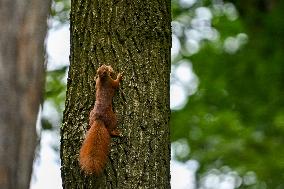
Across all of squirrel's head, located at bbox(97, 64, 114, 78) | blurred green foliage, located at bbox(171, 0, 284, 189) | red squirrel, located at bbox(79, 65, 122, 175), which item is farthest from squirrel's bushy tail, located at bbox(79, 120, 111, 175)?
blurred green foliage, located at bbox(171, 0, 284, 189)

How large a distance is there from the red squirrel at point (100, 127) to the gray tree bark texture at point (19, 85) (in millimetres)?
2337

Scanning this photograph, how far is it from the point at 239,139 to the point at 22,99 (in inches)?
265

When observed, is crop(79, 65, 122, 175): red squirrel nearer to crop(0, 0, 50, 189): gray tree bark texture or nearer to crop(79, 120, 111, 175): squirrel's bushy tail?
crop(79, 120, 111, 175): squirrel's bushy tail

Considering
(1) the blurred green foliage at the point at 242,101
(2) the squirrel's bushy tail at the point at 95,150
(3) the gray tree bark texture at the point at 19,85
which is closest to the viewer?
(3) the gray tree bark texture at the point at 19,85

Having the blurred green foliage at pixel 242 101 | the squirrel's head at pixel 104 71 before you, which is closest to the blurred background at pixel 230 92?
the blurred green foliage at pixel 242 101

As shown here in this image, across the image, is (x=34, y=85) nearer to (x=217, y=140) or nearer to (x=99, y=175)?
(x=99, y=175)

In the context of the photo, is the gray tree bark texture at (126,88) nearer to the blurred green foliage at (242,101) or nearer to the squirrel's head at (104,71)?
the squirrel's head at (104,71)

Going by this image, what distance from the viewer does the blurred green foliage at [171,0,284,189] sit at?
8195 mm

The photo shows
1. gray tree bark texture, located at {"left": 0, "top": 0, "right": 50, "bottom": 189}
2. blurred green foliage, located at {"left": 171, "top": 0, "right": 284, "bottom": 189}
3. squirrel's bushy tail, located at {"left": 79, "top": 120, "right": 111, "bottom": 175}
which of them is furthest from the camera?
blurred green foliage, located at {"left": 171, "top": 0, "right": 284, "bottom": 189}

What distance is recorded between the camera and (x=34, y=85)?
207cm

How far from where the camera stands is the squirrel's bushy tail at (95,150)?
441 centimetres

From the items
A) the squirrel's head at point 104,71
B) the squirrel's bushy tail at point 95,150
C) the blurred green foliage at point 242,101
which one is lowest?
the squirrel's bushy tail at point 95,150

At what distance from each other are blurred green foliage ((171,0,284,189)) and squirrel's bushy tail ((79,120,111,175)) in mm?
3719

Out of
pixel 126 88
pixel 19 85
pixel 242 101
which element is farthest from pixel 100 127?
pixel 242 101
